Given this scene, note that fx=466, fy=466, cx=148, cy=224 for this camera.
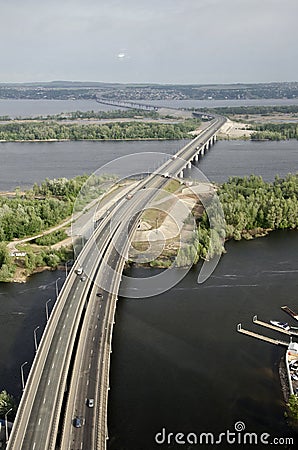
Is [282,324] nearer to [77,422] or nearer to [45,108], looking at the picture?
[77,422]

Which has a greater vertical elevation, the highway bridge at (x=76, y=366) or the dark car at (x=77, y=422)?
the highway bridge at (x=76, y=366)

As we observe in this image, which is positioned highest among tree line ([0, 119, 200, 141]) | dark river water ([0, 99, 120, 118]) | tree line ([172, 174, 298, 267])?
dark river water ([0, 99, 120, 118])

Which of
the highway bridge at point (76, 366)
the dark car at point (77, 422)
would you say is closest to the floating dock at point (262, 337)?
the highway bridge at point (76, 366)

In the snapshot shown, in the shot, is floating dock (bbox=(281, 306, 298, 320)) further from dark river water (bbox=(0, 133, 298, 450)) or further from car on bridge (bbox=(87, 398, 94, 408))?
car on bridge (bbox=(87, 398, 94, 408))

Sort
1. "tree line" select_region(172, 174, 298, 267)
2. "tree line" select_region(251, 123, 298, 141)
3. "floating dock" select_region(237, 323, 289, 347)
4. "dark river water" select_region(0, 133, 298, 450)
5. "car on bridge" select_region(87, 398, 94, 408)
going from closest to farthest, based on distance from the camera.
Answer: "car on bridge" select_region(87, 398, 94, 408)
"dark river water" select_region(0, 133, 298, 450)
"floating dock" select_region(237, 323, 289, 347)
"tree line" select_region(172, 174, 298, 267)
"tree line" select_region(251, 123, 298, 141)

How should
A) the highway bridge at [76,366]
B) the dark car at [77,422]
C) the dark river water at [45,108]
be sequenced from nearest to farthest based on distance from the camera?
the highway bridge at [76,366] < the dark car at [77,422] < the dark river water at [45,108]

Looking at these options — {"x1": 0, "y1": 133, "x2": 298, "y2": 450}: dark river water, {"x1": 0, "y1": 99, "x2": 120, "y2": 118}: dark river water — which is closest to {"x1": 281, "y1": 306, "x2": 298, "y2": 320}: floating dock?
{"x1": 0, "y1": 133, "x2": 298, "y2": 450}: dark river water

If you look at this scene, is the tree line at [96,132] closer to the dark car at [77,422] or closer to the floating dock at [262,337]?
the floating dock at [262,337]
